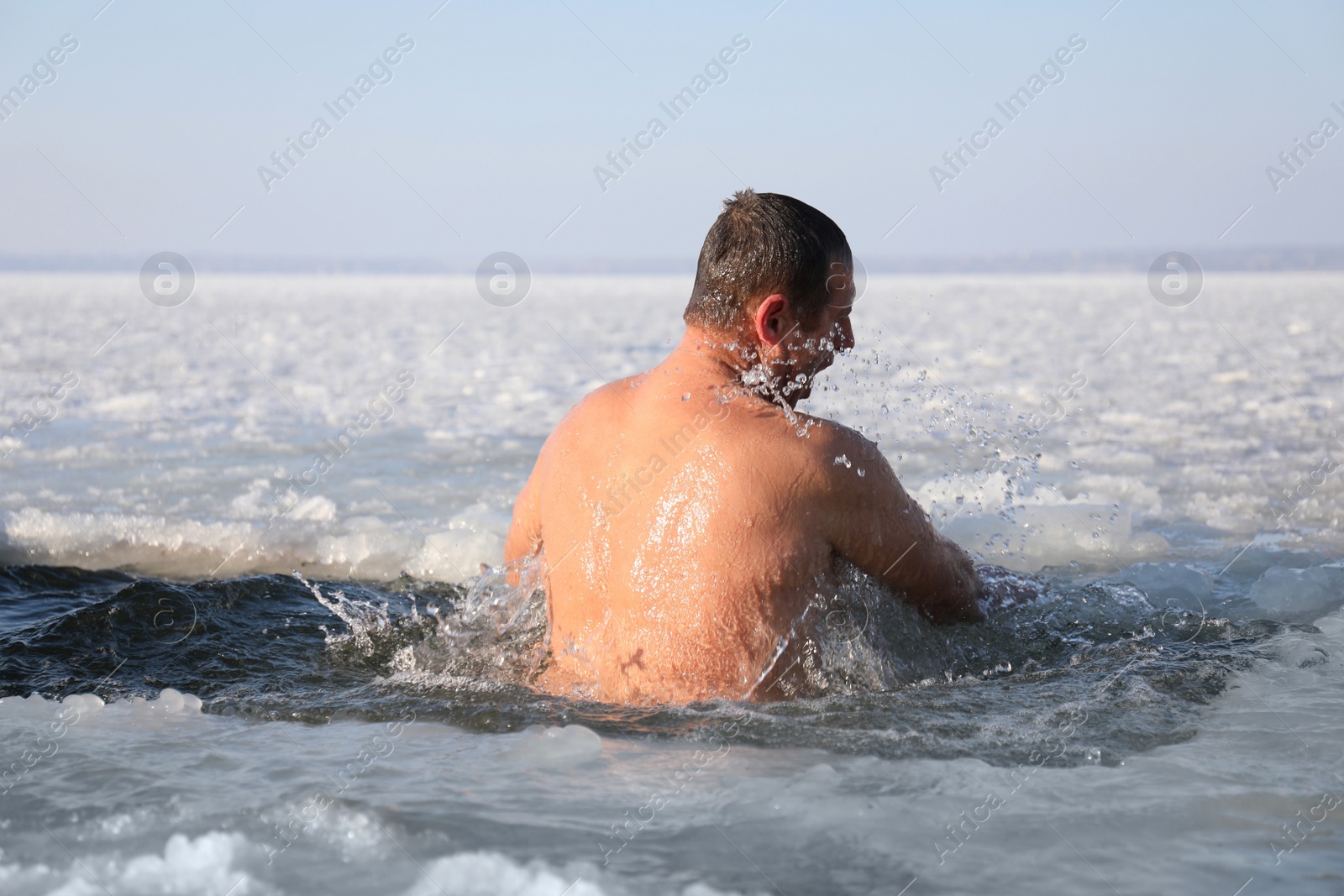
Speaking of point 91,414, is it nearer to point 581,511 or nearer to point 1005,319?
point 581,511

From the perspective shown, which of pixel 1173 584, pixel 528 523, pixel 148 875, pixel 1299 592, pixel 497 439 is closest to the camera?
pixel 148 875

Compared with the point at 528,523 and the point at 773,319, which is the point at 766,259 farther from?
the point at 528,523

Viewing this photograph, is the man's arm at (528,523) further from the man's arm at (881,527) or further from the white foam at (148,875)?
the white foam at (148,875)

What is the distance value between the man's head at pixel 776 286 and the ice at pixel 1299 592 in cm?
218

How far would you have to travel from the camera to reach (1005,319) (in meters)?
19.0

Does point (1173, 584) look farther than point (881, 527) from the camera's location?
Yes

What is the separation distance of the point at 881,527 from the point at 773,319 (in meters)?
0.57

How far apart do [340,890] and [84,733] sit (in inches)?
41.3

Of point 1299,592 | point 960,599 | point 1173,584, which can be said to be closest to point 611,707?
point 960,599

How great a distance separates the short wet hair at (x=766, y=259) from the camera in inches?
102

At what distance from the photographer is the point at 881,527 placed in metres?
2.56

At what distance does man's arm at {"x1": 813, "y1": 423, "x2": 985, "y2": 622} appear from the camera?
8.06ft

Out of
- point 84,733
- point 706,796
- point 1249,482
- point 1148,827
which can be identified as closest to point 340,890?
point 706,796

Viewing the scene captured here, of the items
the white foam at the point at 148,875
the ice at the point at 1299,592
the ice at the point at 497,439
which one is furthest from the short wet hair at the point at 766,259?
the ice at the point at 1299,592
